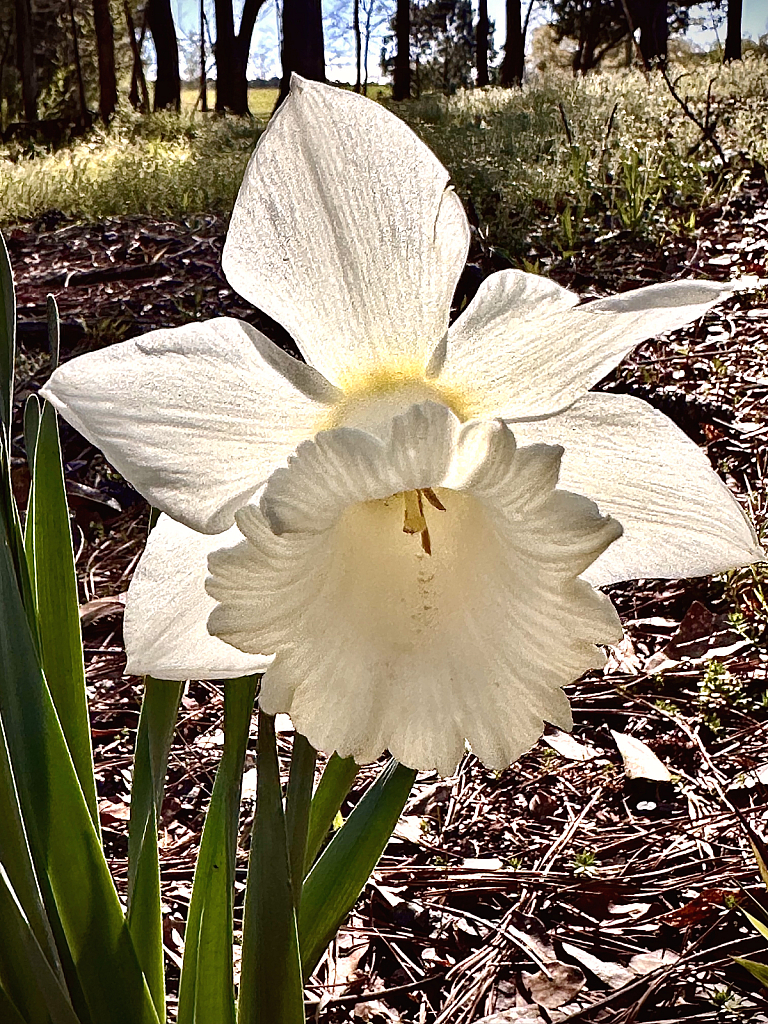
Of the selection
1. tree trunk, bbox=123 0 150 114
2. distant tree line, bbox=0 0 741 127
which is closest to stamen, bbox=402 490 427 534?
distant tree line, bbox=0 0 741 127

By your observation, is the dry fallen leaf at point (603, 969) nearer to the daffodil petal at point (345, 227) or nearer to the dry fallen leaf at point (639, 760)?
the dry fallen leaf at point (639, 760)

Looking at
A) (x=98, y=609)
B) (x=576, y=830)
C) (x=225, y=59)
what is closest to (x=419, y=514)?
(x=576, y=830)

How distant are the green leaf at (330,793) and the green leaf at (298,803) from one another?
6cm

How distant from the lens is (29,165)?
8.02 metres

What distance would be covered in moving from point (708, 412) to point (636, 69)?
7.56 metres

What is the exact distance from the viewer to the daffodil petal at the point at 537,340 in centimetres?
58

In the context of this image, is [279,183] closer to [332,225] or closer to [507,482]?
[332,225]

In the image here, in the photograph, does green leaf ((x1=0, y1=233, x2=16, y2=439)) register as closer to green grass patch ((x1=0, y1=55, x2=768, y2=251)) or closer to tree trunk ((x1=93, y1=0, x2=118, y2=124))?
green grass patch ((x1=0, y1=55, x2=768, y2=251))

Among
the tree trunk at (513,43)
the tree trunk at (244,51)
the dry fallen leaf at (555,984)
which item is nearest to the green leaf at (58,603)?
the dry fallen leaf at (555,984)

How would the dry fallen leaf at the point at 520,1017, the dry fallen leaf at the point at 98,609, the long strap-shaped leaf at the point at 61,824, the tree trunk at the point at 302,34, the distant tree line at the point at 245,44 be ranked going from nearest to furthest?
the long strap-shaped leaf at the point at 61,824 < the dry fallen leaf at the point at 520,1017 < the dry fallen leaf at the point at 98,609 < the tree trunk at the point at 302,34 < the distant tree line at the point at 245,44

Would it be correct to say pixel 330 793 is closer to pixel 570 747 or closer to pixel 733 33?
pixel 570 747

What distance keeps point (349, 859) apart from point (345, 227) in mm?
468

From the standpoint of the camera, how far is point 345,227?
0.60 m

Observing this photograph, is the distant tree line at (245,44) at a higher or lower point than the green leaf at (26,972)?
higher
